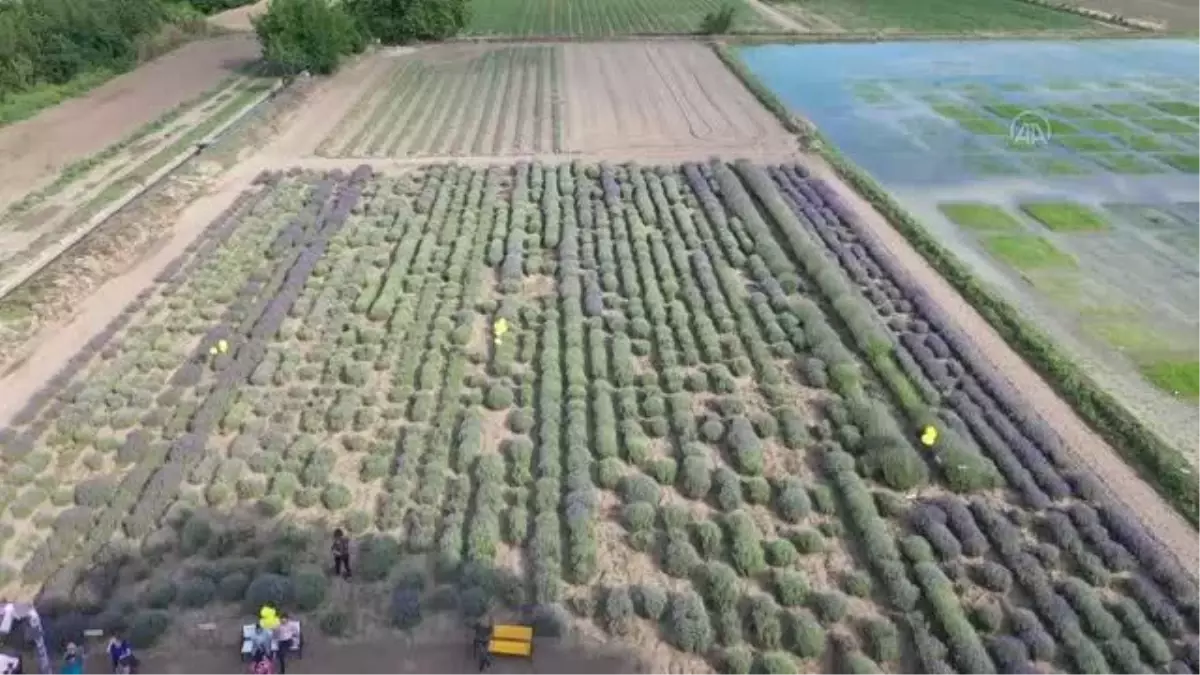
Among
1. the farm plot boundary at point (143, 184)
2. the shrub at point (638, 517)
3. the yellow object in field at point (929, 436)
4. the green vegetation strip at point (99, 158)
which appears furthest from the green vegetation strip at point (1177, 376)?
the green vegetation strip at point (99, 158)

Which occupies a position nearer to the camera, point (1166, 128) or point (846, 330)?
point (846, 330)

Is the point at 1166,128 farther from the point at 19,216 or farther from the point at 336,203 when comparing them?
the point at 19,216

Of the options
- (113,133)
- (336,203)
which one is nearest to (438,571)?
(336,203)

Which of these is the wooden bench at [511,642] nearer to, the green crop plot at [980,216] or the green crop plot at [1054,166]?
the green crop plot at [980,216]

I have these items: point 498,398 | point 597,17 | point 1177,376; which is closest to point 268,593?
point 498,398

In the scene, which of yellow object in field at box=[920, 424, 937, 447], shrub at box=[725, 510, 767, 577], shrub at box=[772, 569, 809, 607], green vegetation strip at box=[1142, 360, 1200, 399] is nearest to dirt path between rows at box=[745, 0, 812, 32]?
green vegetation strip at box=[1142, 360, 1200, 399]

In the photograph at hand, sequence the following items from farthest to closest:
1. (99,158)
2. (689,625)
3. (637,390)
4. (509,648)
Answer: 1. (99,158)
2. (637,390)
3. (689,625)
4. (509,648)

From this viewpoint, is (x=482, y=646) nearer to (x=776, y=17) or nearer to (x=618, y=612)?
(x=618, y=612)
